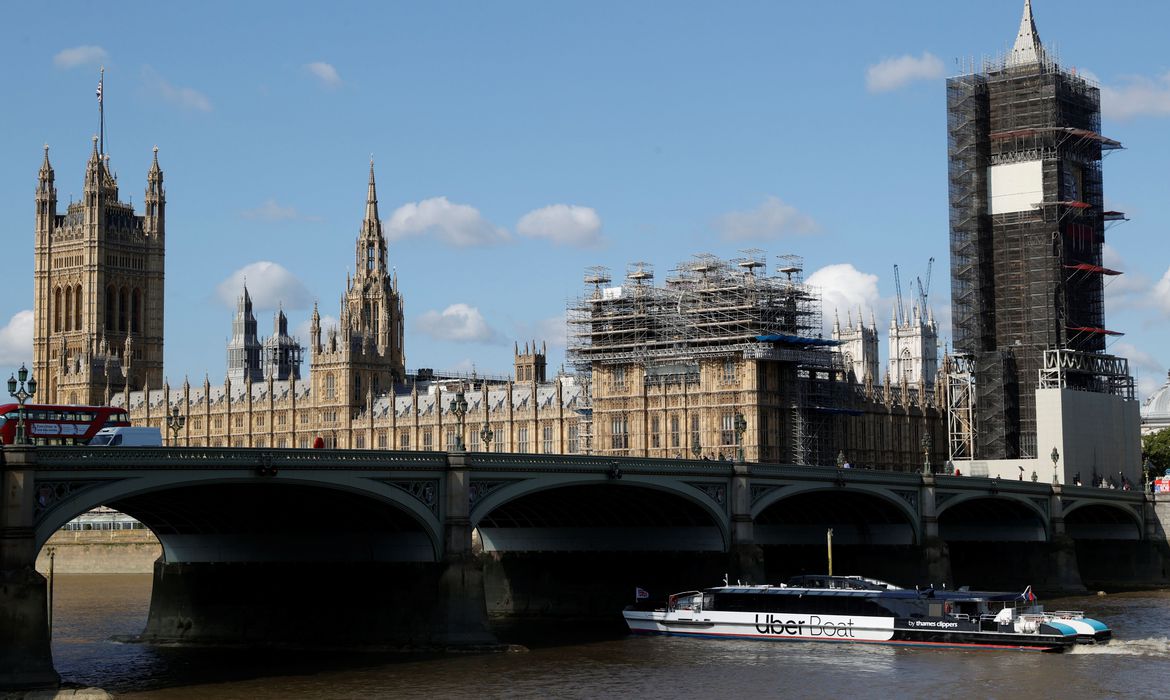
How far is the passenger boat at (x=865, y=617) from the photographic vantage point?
69.3 meters

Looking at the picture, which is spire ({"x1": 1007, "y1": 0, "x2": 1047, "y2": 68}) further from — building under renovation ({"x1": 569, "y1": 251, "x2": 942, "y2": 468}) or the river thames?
the river thames

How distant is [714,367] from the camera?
129625mm

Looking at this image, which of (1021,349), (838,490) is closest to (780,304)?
(1021,349)

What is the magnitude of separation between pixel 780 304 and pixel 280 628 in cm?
6565

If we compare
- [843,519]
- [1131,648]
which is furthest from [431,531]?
[843,519]

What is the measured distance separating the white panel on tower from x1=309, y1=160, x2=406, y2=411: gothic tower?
226ft

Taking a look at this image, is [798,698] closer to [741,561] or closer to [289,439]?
[741,561]

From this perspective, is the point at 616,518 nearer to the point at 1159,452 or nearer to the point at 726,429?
the point at 726,429

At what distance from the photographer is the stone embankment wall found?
139500 mm

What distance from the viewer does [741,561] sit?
7938 cm

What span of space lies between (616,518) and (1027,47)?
71534mm

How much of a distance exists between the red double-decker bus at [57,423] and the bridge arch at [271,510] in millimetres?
5954

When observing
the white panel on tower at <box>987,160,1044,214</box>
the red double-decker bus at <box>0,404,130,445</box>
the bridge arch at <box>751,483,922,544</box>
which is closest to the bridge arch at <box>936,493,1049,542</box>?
the bridge arch at <box>751,483,922,544</box>

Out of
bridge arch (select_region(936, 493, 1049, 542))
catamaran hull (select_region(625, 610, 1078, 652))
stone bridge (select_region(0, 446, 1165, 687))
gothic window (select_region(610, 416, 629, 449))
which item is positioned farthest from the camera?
gothic window (select_region(610, 416, 629, 449))
